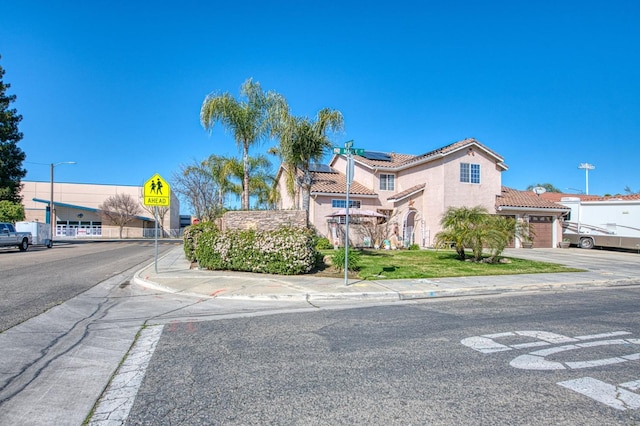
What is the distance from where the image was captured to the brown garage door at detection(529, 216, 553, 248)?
2617 centimetres

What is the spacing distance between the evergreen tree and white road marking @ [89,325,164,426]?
121 ft

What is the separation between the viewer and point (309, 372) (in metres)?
4.26

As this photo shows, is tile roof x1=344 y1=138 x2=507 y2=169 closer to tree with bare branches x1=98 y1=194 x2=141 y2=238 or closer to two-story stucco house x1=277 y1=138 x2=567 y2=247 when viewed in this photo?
two-story stucco house x1=277 y1=138 x2=567 y2=247

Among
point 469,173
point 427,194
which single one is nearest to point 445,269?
point 427,194

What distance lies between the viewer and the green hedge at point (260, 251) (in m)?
11.8

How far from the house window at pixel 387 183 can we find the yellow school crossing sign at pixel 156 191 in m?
17.9

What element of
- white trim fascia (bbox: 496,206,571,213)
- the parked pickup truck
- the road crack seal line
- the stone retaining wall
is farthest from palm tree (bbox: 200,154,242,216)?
the road crack seal line

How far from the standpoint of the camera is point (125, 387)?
3.88 metres

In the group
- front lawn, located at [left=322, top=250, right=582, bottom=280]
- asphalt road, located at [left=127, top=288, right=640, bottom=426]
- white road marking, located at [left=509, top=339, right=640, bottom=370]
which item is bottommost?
asphalt road, located at [left=127, top=288, right=640, bottom=426]

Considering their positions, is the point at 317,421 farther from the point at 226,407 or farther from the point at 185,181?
A: the point at 185,181

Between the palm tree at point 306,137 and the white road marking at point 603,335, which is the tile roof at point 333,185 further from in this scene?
the white road marking at point 603,335

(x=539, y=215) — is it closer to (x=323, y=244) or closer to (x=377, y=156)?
(x=377, y=156)

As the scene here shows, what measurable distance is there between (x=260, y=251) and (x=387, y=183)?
1739 cm

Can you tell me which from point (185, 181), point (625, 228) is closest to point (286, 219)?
point (625, 228)
